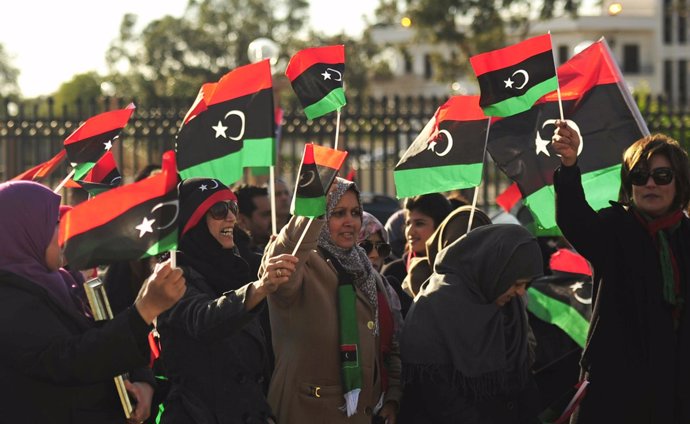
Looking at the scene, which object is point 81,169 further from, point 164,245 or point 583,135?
point 583,135

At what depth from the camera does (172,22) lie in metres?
61.7

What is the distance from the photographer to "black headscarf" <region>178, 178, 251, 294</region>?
5164 mm

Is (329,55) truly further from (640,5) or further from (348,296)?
(640,5)

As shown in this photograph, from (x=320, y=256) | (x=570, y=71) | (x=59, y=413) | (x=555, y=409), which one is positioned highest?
(x=570, y=71)

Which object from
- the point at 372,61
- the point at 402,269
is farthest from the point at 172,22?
the point at 402,269

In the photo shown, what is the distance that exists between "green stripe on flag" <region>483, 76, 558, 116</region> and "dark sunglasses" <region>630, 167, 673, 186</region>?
3.72 ft

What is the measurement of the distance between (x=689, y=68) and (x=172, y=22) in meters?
38.0

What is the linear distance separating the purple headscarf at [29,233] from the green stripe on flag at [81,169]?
1.78 meters

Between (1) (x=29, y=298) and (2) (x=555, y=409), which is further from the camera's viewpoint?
(2) (x=555, y=409)

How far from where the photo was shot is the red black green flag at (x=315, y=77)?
6.22m

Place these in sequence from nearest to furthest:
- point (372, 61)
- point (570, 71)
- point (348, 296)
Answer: point (348, 296) → point (570, 71) → point (372, 61)

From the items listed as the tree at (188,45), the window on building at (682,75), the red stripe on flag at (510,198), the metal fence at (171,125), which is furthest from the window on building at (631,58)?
the red stripe on flag at (510,198)

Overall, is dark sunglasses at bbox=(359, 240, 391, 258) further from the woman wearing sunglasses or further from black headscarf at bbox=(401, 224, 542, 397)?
the woman wearing sunglasses

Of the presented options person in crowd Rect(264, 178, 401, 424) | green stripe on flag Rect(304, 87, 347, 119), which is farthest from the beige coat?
green stripe on flag Rect(304, 87, 347, 119)
